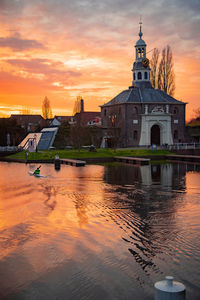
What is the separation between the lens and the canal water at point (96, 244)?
778 centimetres

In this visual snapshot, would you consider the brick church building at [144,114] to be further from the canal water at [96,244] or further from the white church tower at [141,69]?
the canal water at [96,244]

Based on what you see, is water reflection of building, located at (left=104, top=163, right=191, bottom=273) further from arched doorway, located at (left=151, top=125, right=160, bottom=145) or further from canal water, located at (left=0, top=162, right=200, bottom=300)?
arched doorway, located at (left=151, top=125, right=160, bottom=145)

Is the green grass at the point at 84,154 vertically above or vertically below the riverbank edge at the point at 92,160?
above

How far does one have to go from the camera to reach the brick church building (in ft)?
209

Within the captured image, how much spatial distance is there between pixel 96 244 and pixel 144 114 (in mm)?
55113

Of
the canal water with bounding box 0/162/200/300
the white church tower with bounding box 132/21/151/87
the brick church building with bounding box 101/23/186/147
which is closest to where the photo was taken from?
the canal water with bounding box 0/162/200/300

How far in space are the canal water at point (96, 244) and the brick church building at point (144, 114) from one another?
4470 cm

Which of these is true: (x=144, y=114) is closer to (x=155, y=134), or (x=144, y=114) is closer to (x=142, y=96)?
(x=142, y=96)

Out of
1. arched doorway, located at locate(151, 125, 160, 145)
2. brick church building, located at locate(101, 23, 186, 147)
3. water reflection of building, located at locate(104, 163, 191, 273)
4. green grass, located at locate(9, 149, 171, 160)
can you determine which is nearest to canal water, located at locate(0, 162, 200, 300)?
water reflection of building, located at locate(104, 163, 191, 273)

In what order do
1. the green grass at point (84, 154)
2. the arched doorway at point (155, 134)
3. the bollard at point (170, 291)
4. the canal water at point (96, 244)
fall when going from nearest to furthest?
the bollard at point (170, 291) → the canal water at point (96, 244) → the green grass at point (84, 154) → the arched doorway at point (155, 134)

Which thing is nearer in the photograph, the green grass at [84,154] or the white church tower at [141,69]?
the green grass at [84,154]

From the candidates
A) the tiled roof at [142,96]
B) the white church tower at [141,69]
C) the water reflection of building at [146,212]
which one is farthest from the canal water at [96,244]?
the white church tower at [141,69]

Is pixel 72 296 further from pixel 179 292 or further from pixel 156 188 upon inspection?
pixel 156 188

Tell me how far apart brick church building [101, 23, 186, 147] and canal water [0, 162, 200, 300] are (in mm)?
44704
